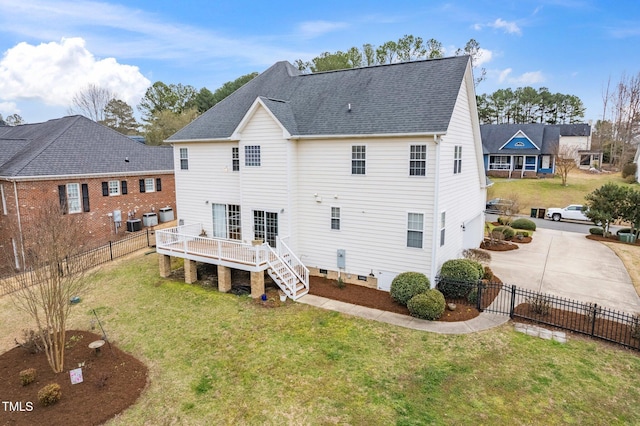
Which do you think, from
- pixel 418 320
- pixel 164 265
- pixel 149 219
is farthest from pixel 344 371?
pixel 149 219

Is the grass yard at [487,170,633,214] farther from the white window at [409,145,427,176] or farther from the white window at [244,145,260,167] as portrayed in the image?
the white window at [244,145,260,167]

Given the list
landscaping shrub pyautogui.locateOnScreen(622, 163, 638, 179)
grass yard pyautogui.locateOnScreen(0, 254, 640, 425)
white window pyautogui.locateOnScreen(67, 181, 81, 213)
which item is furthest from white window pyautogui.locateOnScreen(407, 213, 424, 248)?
landscaping shrub pyautogui.locateOnScreen(622, 163, 638, 179)

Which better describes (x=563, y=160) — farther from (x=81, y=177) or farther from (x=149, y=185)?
(x=81, y=177)

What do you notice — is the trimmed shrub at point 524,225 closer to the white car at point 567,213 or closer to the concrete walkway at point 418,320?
the white car at point 567,213

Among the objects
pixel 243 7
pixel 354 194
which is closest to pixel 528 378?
pixel 354 194

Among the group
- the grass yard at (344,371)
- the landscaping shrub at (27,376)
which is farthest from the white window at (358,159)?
the landscaping shrub at (27,376)
